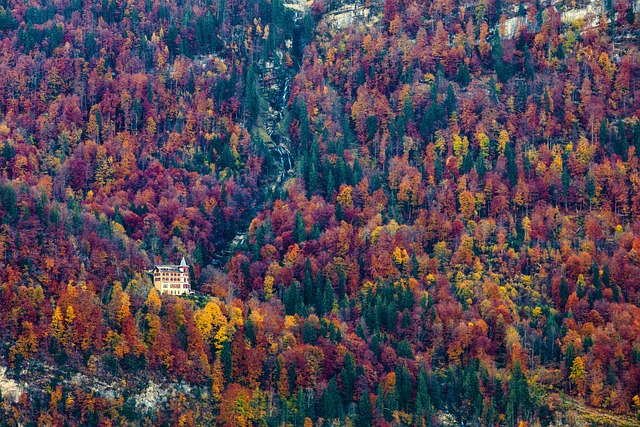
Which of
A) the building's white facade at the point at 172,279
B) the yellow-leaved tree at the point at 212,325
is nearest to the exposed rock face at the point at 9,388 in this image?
the yellow-leaved tree at the point at 212,325

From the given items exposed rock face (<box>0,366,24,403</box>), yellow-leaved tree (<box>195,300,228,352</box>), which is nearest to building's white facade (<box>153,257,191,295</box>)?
yellow-leaved tree (<box>195,300,228,352</box>)

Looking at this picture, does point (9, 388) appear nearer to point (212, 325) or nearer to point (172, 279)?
point (212, 325)

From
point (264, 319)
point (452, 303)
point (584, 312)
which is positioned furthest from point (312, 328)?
point (584, 312)

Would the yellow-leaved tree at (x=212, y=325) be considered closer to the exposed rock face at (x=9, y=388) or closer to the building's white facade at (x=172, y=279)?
the building's white facade at (x=172, y=279)

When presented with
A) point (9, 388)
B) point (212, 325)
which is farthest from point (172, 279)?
point (9, 388)

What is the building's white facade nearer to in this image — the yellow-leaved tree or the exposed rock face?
the yellow-leaved tree

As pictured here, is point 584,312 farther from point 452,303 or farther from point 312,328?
point 312,328
